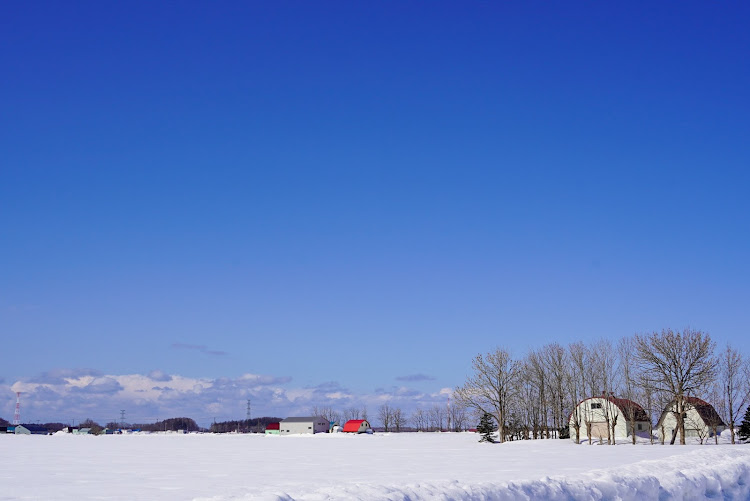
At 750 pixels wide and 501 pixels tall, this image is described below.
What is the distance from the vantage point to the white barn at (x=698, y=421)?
213 ft

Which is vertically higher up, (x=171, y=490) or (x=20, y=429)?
(x=171, y=490)

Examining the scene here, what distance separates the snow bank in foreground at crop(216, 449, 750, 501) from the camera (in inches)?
491

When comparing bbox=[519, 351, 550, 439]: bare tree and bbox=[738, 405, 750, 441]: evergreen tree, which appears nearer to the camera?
bbox=[738, 405, 750, 441]: evergreen tree

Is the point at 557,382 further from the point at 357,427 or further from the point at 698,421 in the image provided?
the point at 357,427

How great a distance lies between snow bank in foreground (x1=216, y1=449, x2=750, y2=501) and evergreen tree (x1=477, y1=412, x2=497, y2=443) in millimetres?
53747

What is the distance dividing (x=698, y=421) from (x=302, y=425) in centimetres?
10977

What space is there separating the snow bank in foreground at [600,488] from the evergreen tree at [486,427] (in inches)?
2116

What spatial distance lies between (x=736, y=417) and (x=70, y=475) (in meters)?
60.5

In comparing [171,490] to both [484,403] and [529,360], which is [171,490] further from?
[529,360]

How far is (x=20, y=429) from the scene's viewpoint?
17750 centimetres

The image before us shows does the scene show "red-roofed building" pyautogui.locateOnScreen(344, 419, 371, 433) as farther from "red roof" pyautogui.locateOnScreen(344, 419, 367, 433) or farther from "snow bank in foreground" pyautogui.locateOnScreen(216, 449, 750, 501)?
"snow bank in foreground" pyautogui.locateOnScreen(216, 449, 750, 501)

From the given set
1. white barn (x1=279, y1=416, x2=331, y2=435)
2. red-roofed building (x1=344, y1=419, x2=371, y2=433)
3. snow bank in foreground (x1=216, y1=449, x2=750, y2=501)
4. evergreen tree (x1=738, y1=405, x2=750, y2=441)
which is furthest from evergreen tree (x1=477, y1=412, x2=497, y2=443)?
white barn (x1=279, y1=416, x2=331, y2=435)

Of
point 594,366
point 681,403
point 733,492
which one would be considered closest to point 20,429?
point 594,366

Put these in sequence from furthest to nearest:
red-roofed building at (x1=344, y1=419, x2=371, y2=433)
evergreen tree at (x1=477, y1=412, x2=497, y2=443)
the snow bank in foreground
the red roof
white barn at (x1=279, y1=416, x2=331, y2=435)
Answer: white barn at (x1=279, y1=416, x2=331, y2=435)
red-roofed building at (x1=344, y1=419, x2=371, y2=433)
the red roof
evergreen tree at (x1=477, y1=412, x2=497, y2=443)
the snow bank in foreground
